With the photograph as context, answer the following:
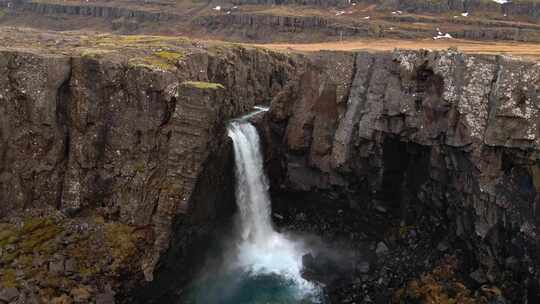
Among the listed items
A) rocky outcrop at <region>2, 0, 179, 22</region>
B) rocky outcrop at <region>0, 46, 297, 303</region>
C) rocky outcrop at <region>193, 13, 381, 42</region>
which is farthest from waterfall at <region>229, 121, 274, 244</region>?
rocky outcrop at <region>2, 0, 179, 22</region>

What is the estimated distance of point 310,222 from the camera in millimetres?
41375

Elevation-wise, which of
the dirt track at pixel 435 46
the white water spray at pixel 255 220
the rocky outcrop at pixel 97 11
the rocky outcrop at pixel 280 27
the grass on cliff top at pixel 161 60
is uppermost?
the rocky outcrop at pixel 97 11

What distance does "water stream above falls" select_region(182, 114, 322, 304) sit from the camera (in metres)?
33.8

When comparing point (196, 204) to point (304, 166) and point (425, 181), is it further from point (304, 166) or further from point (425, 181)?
point (425, 181)

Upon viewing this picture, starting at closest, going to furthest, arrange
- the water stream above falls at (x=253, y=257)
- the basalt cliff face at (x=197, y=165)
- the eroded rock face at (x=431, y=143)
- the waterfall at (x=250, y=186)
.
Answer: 1. the eroded rock face at (x=431, y=143)
2. the basalt cliff face at (x=197, y=165)
3. the water stream above falls at (x=253, y=257)
4. the waterfall at (x=250, y=186)

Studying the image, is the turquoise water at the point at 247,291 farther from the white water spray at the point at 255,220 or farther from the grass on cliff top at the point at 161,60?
the grass on cliff top at the point at 161,60

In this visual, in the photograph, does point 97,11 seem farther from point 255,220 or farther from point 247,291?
point 247,291

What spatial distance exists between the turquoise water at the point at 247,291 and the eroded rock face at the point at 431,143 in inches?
353

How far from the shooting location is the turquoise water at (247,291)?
1307 inches

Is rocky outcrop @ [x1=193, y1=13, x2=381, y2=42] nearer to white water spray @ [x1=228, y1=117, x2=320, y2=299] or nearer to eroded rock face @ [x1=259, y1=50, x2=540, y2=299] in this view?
eroded rock face @ [x1=259, y1=50, x2=540, y2=299]

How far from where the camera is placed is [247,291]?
3412 centimetres

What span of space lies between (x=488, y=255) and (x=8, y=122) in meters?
32.0

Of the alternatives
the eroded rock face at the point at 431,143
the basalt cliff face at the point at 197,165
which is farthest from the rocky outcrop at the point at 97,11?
the eroded rock face at the point at 431,143

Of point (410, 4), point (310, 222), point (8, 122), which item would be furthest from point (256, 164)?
point (410, 4)
